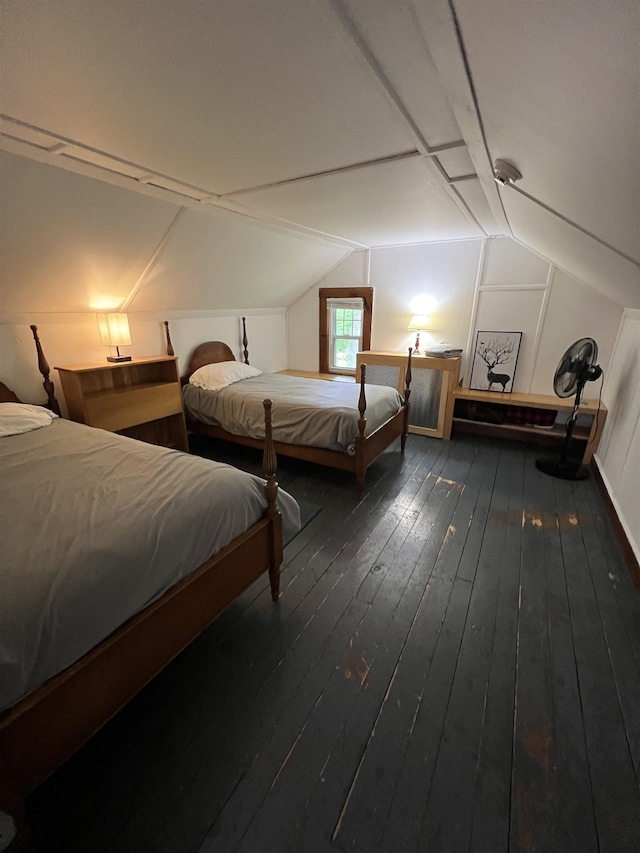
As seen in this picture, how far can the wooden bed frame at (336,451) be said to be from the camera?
288cm

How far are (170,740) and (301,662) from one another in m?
0.56

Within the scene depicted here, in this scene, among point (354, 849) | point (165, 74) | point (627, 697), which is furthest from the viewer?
point (627, 697)

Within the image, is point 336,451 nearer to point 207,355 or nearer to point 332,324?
point 207,355

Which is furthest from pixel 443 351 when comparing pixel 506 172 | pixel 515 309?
pixel 506 172

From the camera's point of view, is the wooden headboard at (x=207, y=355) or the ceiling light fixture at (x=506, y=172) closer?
the ceiling light fixture at (x=506, y=172)

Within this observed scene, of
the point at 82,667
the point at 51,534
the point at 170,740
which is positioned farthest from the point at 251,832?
the point at 51,534

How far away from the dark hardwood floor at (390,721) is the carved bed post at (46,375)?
88.3 inches

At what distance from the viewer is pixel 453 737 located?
51.8 inches

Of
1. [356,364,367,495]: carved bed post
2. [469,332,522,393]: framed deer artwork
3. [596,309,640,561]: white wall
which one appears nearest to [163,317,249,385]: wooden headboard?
[356,364,367,495]: carved bed post

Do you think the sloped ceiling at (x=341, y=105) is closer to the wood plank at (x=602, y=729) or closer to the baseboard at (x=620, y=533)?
the baseboard at (x=620, y=533)

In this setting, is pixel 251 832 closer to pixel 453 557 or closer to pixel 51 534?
pixel 51 534

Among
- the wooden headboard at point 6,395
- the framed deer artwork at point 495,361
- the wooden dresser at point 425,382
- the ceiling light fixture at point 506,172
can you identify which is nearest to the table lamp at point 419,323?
the wooden dresser at point 425,382

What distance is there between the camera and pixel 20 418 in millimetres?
2328

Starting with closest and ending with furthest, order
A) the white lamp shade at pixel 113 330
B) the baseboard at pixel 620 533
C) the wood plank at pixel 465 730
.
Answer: the wood plank at pixel 465 730
the baseboard at pixel 620 533
the white lamp shade at pixel 113 330
